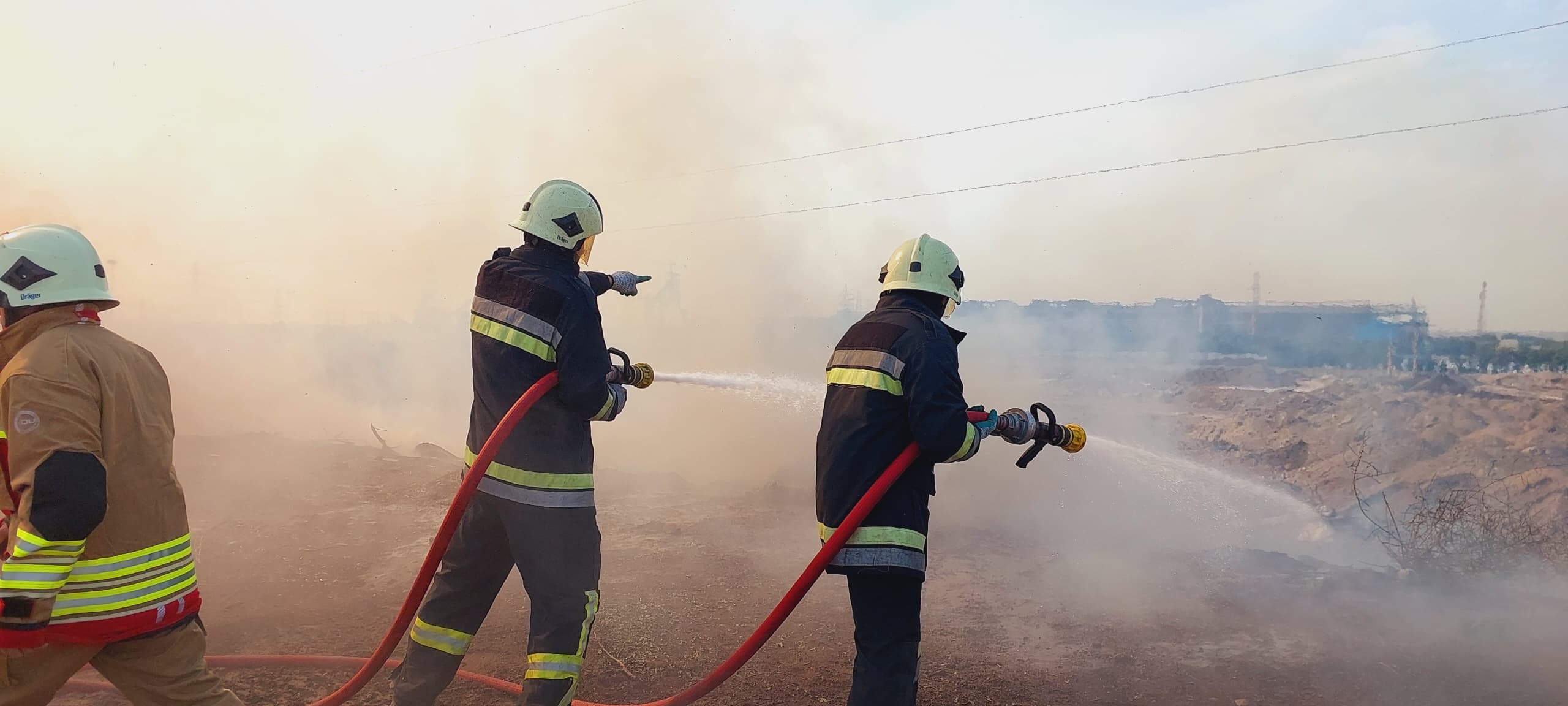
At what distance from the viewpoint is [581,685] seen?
13.2ft

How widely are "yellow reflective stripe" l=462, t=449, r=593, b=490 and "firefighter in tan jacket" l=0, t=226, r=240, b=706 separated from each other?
0.98m

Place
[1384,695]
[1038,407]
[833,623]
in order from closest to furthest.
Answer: [1038,407] < [1384,695] < [833,623]

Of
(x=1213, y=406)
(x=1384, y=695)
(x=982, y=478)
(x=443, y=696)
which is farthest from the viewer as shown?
(x=1213, y=406)

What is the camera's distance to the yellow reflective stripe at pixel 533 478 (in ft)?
10.4

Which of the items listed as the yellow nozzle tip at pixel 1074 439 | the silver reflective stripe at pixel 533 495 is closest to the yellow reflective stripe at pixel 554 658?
the silver reflective stripe at pixel 533 495

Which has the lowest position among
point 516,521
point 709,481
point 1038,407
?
point 709,481

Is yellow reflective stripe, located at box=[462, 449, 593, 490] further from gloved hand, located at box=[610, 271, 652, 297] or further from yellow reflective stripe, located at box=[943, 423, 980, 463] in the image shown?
yellow reflective stripe, located at box=[943, 423, 980, 463]

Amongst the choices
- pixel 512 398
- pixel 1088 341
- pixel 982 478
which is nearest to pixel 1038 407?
pixel 512 398

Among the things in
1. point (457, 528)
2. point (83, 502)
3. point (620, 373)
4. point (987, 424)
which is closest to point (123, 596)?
point (83, 502)

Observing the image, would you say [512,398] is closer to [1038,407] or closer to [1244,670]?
[1038,407]

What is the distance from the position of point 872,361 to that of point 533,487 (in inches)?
52.5

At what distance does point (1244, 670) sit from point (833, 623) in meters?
2.15

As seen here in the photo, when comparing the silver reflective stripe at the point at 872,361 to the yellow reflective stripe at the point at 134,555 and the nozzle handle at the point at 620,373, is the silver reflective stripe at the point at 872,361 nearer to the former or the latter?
the nozzle handle at the point at 620,373

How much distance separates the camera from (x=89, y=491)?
2098 mm
